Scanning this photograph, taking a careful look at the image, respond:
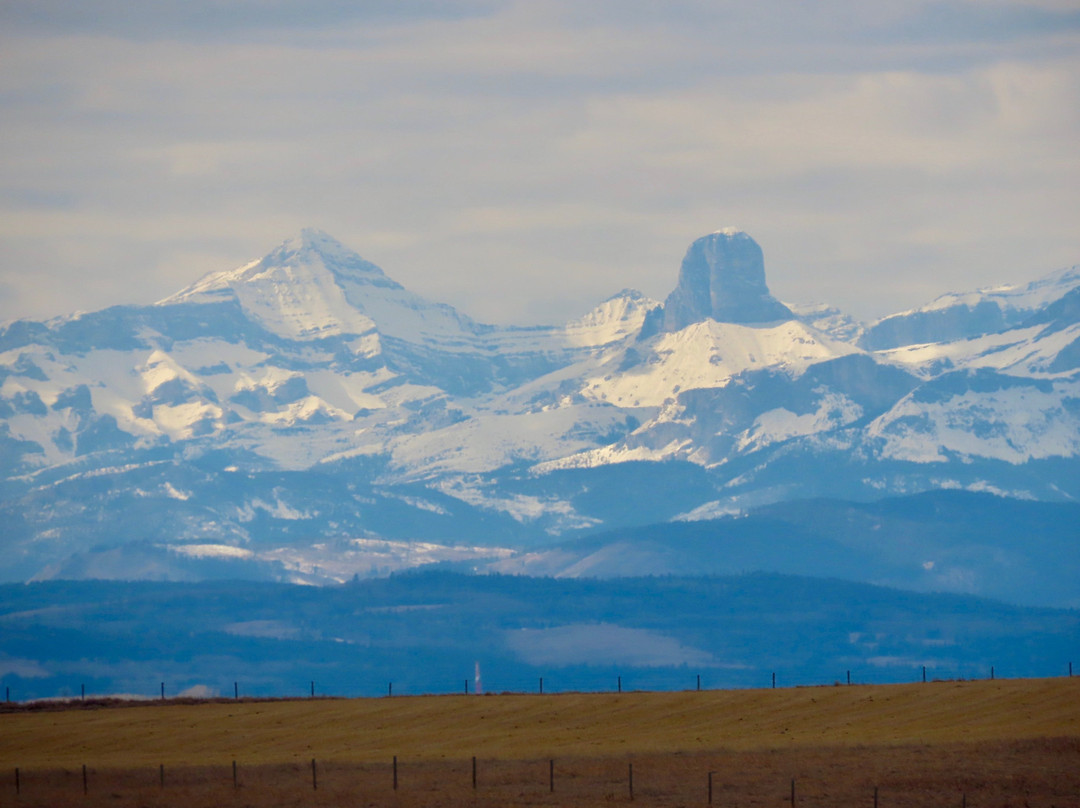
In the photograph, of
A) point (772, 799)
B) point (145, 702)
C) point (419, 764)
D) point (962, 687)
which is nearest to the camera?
point (772, 799)

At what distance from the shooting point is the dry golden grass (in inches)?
4850

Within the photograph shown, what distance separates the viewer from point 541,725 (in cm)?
13488

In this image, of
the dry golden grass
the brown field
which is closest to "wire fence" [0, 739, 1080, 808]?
the brown field

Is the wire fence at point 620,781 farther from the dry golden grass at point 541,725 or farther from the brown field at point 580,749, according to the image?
the dry golden grass at point 541,725

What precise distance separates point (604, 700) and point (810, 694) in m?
15.5

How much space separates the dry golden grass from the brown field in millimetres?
219

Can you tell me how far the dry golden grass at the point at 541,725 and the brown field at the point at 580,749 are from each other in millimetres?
Answer: 219

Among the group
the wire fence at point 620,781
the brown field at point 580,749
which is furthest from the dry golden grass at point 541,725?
the wire fence at point 620,781

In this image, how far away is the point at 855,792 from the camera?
110 meters

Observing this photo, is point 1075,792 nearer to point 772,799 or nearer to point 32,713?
point 772,799

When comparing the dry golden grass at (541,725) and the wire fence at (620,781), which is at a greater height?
the dry golden grass at (541,725)

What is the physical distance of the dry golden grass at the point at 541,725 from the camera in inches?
4850

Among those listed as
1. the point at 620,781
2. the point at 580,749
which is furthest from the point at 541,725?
the point at 620,781

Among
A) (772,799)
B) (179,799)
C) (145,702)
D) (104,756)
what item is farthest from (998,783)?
(145,702)
